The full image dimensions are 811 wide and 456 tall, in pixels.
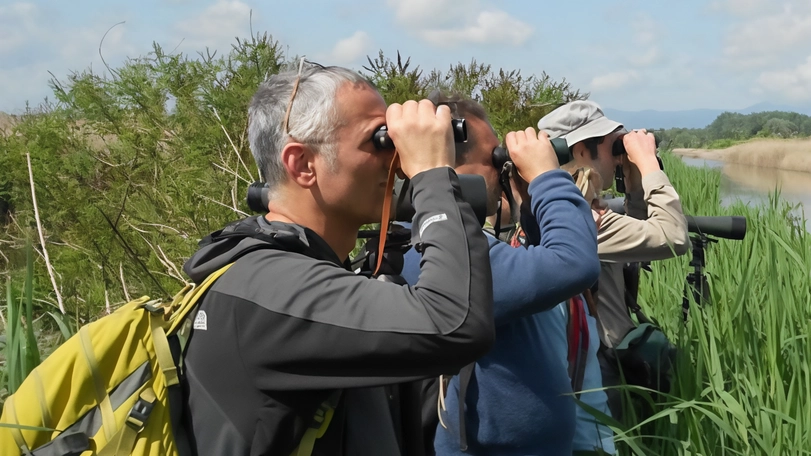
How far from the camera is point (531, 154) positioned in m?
1.58

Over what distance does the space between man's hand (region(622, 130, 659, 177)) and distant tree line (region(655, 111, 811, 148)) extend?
37645 millimetres

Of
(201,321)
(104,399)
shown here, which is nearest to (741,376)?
(201,321)

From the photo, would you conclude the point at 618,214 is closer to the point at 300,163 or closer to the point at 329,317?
the point at 300,163

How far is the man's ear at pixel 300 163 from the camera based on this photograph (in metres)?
1.29

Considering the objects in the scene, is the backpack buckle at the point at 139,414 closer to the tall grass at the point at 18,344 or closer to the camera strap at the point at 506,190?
the tall grass at the point at 18,344

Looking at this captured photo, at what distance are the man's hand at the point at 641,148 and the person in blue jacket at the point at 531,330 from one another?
32.8 inches

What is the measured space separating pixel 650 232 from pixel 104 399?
1586mm

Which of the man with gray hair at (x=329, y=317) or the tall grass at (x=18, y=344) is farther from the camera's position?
the tall grass at (x=18, y=344)

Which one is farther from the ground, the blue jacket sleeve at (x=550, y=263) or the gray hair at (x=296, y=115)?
the gray hair at (x=296, y=115)

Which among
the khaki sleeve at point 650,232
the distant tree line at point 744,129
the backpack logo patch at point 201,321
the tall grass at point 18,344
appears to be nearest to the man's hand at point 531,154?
the khaki sleeve at point 650,232

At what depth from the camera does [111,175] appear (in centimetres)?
597

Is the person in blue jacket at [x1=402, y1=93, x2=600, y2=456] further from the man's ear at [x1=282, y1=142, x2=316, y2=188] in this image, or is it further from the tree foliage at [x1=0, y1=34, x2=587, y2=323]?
the tree foliage at [x1=0, y1=34, x2=587, y2=323]

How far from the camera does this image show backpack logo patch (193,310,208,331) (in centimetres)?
110

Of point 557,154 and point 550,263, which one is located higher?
point 557,154
